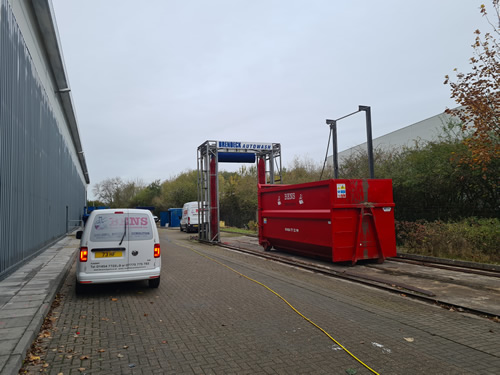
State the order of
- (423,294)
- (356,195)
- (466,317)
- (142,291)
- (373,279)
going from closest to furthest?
(466,317) → (423,294) → (142,291) → (373,279) → (356,195)

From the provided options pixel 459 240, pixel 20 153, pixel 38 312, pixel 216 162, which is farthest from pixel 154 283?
pixel 216 162

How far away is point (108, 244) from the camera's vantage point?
7.21 m

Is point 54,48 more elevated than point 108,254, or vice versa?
point 54,48

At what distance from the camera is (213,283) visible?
848 cm

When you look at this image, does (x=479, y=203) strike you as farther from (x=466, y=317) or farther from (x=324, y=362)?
(x=324, y=362)

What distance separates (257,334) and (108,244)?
3.82 metres

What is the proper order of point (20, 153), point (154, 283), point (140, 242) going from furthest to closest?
point (20, 153)
point (154, 283)
point (140, 242)

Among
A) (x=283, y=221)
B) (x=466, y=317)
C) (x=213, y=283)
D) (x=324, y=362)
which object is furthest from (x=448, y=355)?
(x=283, y=221)

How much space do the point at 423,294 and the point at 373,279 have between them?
1.50 metres

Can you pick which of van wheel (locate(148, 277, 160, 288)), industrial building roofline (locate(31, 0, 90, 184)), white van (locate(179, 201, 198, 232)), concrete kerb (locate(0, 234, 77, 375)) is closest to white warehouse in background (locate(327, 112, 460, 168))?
white van (locate(179, 201, 198, 232))

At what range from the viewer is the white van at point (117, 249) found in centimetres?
706

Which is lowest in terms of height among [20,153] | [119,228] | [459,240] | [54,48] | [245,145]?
[459,240]

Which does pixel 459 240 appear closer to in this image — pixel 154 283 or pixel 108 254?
pixel 154 283

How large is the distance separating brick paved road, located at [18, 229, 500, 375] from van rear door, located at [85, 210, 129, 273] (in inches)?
25.3
